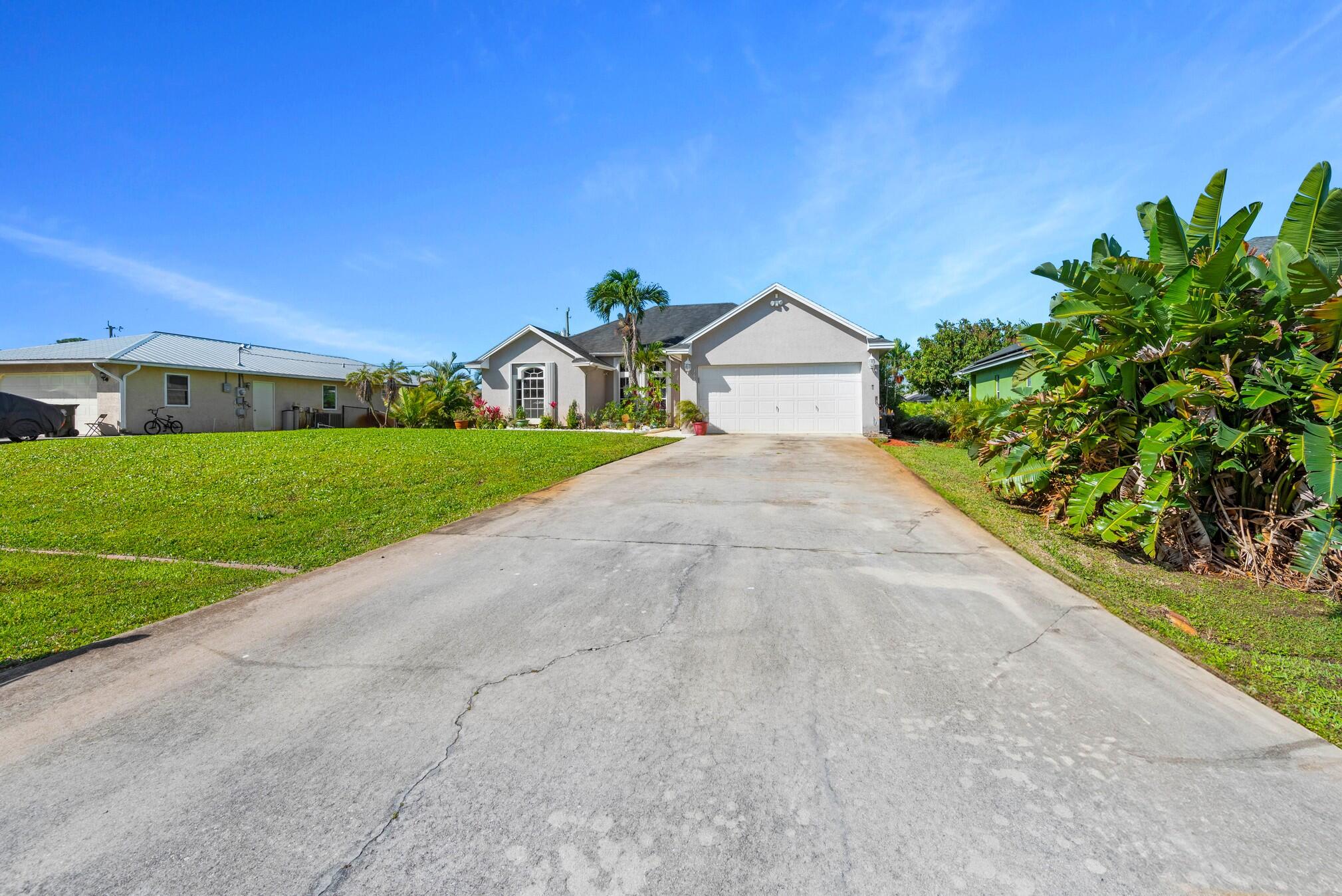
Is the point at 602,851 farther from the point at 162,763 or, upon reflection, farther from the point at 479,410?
the point at 479,410

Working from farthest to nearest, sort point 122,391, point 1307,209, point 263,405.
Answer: point 263,405 < point 122,391 < point 1307,209

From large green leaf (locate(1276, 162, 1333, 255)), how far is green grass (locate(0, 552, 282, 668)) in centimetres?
955

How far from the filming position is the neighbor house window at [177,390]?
21641 mm

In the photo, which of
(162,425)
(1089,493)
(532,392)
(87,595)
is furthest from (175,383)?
(1089,493)

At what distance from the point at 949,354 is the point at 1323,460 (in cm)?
4008

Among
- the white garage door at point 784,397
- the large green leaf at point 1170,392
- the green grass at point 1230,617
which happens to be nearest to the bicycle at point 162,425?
the white garage door at point 784,397

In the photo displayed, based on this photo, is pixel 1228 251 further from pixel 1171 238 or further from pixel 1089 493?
pixel 1089 493

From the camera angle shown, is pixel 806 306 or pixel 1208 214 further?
pixel 806 306

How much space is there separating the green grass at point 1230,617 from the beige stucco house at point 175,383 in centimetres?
2623

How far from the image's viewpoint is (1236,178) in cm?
575

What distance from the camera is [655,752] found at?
267 cm

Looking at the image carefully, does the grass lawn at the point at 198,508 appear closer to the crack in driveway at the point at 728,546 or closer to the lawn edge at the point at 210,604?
the lawn edge at the point at 210,604

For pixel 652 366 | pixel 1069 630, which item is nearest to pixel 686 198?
pixel 652 366

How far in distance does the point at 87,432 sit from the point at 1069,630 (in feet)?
92.2
